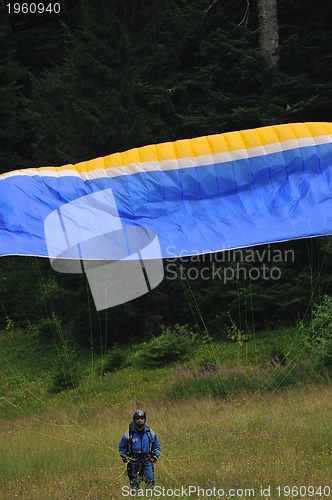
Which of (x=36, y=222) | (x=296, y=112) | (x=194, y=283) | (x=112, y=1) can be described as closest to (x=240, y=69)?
(x=296, y=112)

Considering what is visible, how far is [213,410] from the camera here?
442 inches

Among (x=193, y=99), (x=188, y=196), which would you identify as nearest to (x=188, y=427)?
(x=188, y=196)

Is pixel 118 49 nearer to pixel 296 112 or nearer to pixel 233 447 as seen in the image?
pixel 296 112

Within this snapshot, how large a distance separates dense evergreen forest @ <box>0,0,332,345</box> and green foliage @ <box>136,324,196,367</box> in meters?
0.50

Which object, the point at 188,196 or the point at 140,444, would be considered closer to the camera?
the point at 140,444

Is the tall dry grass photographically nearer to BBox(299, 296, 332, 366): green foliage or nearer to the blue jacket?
the blue jacket

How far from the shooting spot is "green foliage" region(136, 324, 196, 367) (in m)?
15.2

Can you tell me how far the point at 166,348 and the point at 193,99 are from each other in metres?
5.27

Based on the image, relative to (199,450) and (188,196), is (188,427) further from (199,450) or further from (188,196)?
(188,196)

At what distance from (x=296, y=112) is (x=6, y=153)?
12413 mm

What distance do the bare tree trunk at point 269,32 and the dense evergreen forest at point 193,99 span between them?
0.05 m

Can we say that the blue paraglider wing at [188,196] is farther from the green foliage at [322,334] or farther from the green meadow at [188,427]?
the green foliage at [322,334]

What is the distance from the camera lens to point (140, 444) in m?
6.93

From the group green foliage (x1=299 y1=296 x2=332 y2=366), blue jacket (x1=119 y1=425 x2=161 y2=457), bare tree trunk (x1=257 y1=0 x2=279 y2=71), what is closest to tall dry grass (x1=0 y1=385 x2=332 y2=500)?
blue jacket (x1=119 y1=425 x2=161 y2=457)
